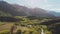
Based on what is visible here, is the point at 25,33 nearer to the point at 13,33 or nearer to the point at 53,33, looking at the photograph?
the point at 13,33

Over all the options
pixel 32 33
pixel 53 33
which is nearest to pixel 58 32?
pixel 53 33

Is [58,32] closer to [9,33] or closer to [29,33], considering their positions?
[29,33]

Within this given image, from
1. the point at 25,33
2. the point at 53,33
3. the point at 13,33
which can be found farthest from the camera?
the point at 53,33

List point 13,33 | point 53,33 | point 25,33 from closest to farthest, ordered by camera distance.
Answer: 1. point 13,33
2. point 25,33
3. point 53,33

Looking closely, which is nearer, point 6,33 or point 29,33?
point 6,33

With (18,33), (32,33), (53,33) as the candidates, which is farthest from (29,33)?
(53,33)

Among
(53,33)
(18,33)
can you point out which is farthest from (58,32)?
(18,33)

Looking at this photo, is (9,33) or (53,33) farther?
(53,33)

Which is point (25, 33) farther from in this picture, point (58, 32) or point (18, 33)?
point (58, 32)
